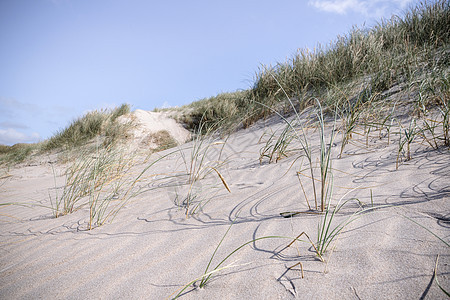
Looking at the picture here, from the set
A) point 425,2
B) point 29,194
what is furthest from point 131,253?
point 425,2

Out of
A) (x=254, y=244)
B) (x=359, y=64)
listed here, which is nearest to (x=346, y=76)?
(x=359, y=64)

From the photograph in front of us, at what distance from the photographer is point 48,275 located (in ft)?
4.47

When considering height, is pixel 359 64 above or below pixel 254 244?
above

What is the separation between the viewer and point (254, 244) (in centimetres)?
127

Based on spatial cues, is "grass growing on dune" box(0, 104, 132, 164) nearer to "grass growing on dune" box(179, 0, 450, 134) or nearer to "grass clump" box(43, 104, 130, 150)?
"grass clump" box(43, 104, 130, 150)

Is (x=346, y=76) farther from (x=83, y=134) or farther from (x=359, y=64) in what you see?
(x=83, y=134)

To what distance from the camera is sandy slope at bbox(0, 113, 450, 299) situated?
37.6 inches

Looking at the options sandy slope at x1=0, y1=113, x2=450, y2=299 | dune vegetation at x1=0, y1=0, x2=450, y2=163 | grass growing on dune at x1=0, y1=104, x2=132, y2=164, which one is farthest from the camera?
grass growing on dune at x1=0, y1=104, x2=132, y2=164

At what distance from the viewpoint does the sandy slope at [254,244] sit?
3.13 feet

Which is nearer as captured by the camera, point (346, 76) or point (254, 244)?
point (254, 244)

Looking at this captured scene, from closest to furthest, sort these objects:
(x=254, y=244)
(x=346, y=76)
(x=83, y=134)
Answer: (x=254, y=244)
(x=346, y=76)
(x=83, y=134)

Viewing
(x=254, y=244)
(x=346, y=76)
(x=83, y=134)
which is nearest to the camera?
(x=254, y=244)

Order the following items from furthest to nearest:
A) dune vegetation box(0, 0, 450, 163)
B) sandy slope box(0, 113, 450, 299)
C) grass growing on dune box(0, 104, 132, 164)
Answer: grass growing on dune box(0, 104, 132, 164) → dune vegetation box(0, 0, 450, 163) → sandy slope box(0, 113, 450, 299)

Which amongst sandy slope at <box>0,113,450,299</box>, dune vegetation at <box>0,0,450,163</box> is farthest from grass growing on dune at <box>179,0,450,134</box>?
sandy slope at <box>0,113,450,299</box>
